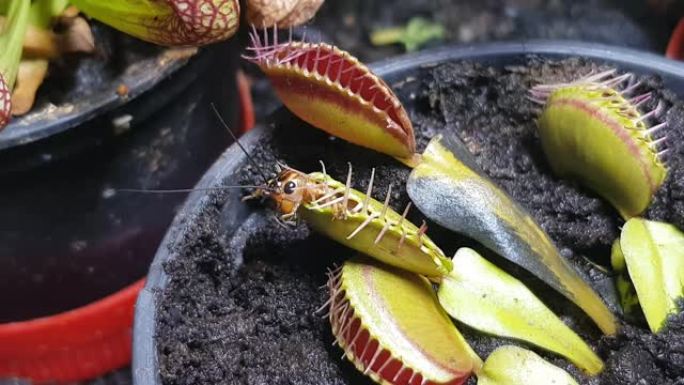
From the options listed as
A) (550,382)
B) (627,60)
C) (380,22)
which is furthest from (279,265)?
(380,22)

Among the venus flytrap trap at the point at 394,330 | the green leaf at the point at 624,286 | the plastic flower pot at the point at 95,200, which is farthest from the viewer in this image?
the plastic flower pot at the point at 95,200

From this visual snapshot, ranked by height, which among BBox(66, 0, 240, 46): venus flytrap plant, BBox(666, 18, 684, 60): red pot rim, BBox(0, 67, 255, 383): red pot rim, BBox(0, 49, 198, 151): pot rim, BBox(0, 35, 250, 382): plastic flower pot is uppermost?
BBox(66, 0, 240, 46): venus flytrap plant

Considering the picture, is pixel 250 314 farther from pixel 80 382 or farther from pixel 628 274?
pixel 80 382

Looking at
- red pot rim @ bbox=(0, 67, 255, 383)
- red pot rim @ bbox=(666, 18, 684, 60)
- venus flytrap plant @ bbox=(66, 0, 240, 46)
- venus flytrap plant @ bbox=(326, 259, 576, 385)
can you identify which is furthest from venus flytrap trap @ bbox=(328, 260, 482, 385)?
red pot rim @ bbox=(666, 18, 684, 60)

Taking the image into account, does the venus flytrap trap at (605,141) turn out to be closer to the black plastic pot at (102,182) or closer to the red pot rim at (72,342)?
the black plastic pot at (102,182)

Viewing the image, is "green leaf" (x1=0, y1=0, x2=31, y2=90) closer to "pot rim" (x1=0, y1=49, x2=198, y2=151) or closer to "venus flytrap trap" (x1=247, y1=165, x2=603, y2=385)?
"pot rim" (x1=0, y1=49, x2=198, y2=151)

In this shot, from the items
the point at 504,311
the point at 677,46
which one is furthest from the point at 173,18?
the point at 677,46

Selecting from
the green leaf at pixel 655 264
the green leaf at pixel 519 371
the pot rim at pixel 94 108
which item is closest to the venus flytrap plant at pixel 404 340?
the green leaf at pixel 519 371
